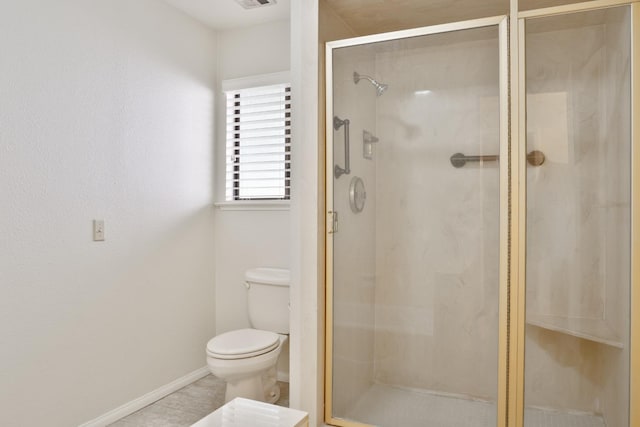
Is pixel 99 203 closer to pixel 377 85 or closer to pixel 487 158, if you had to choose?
pixel 377 85

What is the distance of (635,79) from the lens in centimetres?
167

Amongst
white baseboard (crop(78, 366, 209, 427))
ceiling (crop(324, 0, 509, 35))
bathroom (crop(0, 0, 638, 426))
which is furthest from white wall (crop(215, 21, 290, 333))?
ceiling (crop(324, 0, 509, 35))

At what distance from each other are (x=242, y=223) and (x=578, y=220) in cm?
205

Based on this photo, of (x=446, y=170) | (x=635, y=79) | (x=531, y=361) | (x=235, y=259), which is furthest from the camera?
(x=235, y=259)

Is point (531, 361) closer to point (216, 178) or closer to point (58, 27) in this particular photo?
point (216, 178)

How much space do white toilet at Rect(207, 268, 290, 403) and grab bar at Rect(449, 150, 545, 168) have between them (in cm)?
127

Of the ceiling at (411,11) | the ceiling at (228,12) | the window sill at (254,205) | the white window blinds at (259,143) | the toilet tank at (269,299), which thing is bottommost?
the toilet tank at (269,299)

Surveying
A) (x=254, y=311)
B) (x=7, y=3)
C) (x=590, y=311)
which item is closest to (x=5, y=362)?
(x=254, y=311)

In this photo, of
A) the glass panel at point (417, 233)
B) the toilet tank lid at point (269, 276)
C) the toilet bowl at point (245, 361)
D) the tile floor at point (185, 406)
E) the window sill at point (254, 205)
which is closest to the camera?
the glass panel at point (417, 233)

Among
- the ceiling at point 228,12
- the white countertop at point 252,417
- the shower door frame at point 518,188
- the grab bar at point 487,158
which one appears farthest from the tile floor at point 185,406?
the ceiling at point 228,12

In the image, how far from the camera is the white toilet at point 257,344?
7.57 feet

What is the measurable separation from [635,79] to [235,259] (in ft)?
8.03

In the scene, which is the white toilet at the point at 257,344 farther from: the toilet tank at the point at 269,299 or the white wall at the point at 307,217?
the white wall at the point at 307,217

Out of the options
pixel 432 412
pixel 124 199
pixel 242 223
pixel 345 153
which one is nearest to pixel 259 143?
pixel 242 223
